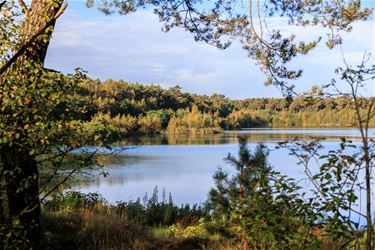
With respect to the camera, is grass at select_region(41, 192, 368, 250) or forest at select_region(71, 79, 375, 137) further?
forest at select_region(71, 79, 375, 137)

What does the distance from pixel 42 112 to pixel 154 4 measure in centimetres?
436

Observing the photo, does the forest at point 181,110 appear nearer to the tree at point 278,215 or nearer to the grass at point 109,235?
the grass at point 109,235

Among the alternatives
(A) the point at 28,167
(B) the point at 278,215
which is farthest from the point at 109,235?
(B) the point at 278,215

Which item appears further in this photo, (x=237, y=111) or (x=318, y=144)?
(x=237, y=111)

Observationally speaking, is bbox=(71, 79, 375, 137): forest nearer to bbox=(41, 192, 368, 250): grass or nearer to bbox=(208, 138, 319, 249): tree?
bbox=(41, 192, 368, 250): grass

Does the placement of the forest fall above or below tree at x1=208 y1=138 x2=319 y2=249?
above

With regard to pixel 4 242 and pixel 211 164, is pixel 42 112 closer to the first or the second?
pixel 4 242

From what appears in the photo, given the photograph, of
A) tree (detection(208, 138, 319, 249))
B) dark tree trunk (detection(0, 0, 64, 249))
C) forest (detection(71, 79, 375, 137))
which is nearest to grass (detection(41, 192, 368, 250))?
dark tree trunk (detection(0, 0, 64, 249))

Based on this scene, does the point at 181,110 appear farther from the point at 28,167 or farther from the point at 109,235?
the point at 28,167

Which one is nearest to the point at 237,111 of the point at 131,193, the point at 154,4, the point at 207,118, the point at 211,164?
the point at 207,118

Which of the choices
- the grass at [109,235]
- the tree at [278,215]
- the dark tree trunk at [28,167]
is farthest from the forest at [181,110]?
the tree at [278,215]

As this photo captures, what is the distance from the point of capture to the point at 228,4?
6.49 metres

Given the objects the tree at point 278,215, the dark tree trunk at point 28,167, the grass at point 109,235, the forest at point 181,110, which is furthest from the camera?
the forest at point 181,110

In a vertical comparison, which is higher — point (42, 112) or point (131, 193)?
point (42, 112)
